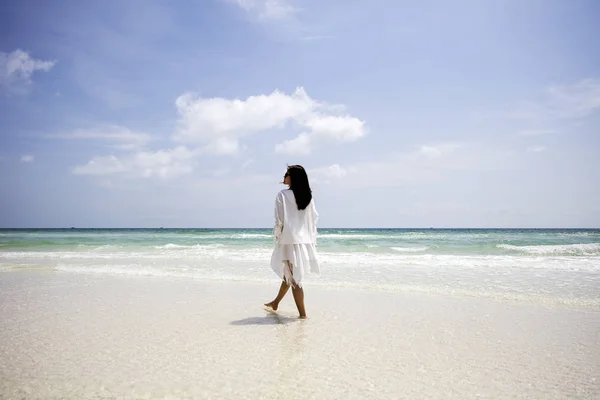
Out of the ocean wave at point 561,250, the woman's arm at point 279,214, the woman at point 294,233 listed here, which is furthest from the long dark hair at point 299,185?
the ocean wave at point 561,250

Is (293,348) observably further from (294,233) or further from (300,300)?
(294,233)

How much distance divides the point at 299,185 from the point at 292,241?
0.76m

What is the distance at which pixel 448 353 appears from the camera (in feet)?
12.0

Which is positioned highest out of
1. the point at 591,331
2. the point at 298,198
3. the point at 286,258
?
the point at 298,198

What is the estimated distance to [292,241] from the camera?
5090 millimetres

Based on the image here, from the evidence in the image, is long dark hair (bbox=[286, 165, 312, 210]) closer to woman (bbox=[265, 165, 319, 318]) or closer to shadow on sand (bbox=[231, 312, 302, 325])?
woman (bbox=[265, 165, 319, 318])

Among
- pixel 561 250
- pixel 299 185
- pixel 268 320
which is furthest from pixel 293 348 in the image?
pixel 561 250

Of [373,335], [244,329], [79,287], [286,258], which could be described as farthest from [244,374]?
[79,287]

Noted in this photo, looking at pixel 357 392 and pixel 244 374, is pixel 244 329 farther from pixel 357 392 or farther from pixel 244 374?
pixel 357 392

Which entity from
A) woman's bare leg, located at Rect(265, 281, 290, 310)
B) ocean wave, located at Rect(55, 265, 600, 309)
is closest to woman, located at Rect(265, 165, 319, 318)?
woman's bare leg, located at Rect(265, 281, 290, 310)

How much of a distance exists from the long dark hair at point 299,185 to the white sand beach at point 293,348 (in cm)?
157

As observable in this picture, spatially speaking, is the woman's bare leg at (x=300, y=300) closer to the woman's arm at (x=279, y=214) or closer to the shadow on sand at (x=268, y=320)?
the shadow on sand at (x=268, y=320)

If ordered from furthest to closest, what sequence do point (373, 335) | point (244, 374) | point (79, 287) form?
point (79, 287) < point (373, 335) < point (244, 374)

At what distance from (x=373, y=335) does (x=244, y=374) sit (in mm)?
1721
